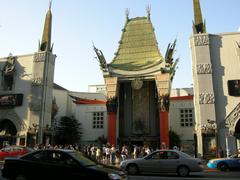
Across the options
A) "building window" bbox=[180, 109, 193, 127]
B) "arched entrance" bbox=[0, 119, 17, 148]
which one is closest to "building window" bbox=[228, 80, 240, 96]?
"building window" bbox=[180, 109, 193, 127]

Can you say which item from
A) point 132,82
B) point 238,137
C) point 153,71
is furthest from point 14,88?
point 238,137

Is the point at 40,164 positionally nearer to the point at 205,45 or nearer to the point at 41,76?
the point at 205,45

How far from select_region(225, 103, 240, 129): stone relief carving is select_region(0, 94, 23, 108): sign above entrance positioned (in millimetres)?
20213

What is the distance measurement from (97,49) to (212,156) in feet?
62.1

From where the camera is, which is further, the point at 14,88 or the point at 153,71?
the point at 153,71

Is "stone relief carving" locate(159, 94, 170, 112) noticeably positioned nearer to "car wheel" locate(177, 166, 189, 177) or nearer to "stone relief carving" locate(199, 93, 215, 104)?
"stone relief carving" locate(199, 93, 215, 104)

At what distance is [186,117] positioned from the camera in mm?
35750

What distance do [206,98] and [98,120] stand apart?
17938mm

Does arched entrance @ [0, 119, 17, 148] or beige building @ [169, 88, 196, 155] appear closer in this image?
arched entrance @ [0, 119, 17, 148]

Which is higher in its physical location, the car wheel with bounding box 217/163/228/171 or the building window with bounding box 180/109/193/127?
the building window with bounding box 180/109/193/127

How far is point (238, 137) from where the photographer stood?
2342 centimetres

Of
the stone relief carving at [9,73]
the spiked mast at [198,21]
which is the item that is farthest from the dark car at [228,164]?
the stone relief carving at [9,73]

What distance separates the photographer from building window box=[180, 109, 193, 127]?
35.5 m

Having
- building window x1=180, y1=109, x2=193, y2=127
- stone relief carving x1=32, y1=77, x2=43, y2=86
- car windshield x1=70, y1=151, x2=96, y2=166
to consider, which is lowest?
car windshield x1=70, y1=151, x2=96, y2=166
